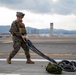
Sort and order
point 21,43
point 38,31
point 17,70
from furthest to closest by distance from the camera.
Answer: point 38,31, point 21,43, point 17,70

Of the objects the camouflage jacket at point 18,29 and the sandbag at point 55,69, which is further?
the camouflage jacket at point 18,29

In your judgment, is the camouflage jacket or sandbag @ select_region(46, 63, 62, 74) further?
the camouflage jacket

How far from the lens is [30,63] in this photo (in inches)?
468

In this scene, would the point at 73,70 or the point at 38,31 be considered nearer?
the point at 73,70

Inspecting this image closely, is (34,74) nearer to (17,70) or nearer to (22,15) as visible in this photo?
(17,70)

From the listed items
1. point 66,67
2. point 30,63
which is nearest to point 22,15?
point 30,63

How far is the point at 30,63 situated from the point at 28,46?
97cm

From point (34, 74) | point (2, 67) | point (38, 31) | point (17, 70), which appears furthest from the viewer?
point (38, 31)

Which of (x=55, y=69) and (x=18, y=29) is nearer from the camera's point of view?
(x=55, y=69)

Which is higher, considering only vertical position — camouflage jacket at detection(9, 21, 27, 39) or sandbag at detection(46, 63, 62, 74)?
camouflage jacket at detection(9, 21, 27, 39)

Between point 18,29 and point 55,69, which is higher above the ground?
point 18,29

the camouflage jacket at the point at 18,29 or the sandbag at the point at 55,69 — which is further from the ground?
the camouflage jacket at the point at 18,29

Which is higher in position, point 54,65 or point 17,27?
point 17,27

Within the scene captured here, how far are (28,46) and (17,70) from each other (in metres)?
1.25
